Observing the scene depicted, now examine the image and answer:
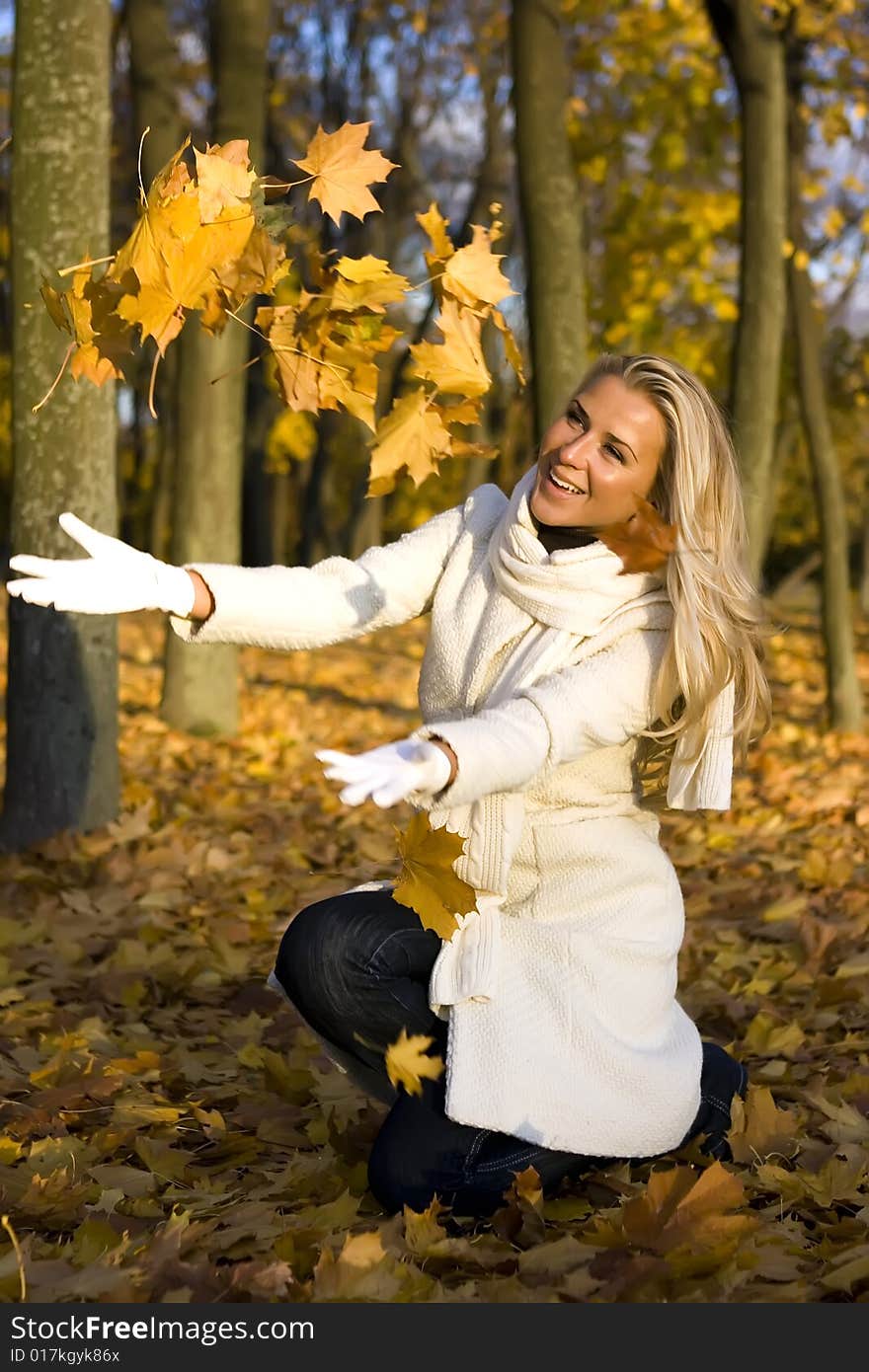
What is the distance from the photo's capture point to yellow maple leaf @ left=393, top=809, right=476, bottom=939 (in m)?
2.27

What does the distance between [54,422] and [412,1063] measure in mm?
2868

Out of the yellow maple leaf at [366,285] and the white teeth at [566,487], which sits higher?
the yellow maple leaf at [366,285]

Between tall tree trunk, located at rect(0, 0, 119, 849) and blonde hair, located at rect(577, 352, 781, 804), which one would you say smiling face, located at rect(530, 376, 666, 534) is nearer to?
blonde hair, located at rect(577, 352, 781, 804)

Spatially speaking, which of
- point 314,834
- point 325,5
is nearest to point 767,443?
point 314,834

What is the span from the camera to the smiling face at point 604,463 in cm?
272

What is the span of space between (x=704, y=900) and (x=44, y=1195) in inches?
102

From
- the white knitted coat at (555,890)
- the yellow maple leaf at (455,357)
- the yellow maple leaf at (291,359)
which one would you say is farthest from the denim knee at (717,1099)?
the yellow maple leaf at (291,359)

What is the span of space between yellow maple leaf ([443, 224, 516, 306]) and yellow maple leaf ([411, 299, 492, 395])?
4 cm

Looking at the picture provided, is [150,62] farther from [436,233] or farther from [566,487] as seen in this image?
[566,487]

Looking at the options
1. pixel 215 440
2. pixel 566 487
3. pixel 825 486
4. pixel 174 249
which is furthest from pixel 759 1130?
pixel 825 486

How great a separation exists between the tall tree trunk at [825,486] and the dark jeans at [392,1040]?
5.65 metres

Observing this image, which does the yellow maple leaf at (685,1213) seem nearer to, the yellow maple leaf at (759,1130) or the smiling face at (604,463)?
the yellow maple leaf at (759,1130)

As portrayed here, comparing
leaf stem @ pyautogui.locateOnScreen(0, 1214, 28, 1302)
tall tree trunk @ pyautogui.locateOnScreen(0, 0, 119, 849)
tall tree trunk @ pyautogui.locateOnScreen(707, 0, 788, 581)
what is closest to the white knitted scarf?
leaf stem @ pyautogui.locateOnScreen(0, 1214, 28, 1302)

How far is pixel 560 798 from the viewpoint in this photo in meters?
2.72
